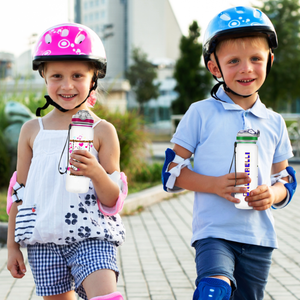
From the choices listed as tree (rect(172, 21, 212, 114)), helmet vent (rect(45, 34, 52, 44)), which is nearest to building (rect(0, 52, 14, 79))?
helmet vent (rect(45, 34, 52, 44))

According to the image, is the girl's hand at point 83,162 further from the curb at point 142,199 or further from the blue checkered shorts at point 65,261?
the curb at point 142,199

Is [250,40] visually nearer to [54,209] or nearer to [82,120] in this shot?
[82,120]

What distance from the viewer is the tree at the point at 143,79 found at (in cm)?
5191

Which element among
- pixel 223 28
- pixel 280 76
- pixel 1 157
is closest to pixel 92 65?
pixel 223 28

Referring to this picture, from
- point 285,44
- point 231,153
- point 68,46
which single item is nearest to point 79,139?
point 68,46

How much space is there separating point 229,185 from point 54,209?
898mm

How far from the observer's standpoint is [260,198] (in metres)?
2.21

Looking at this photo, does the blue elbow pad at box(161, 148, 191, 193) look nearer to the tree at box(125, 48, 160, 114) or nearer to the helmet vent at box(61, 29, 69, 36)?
the helmet vent at box(61, 29, 69, 36)

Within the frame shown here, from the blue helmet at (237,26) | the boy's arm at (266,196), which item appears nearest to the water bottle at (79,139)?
the boy's arm at (266,196)

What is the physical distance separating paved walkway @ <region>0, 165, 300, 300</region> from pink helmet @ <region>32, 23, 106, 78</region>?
7.76ft

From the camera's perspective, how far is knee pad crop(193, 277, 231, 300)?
2.09 metres

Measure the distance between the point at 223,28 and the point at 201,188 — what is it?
88 cm

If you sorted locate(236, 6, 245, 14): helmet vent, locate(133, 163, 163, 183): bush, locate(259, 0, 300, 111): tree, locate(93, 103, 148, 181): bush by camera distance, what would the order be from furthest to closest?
1. locate(259, 0, 300, 111): tree
2. locate(133, 163, 163, 183): bush
3. locate(93, 103, 148, 181): bush
4. locate(236, 6, 245, 14): helmet vent

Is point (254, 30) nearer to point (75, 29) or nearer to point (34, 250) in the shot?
point (75, 29)
